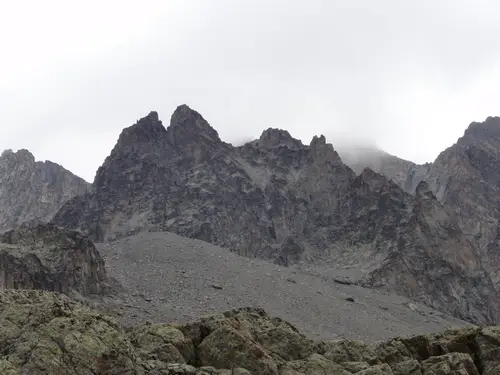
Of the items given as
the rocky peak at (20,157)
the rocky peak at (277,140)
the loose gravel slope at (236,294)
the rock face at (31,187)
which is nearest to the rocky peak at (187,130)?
the rocky peak at (277,140)

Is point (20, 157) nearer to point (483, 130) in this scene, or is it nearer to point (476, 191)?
point (476, 191)

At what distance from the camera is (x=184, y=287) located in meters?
77.5

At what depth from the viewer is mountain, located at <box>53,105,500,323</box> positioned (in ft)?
379

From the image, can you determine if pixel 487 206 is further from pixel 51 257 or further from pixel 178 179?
pixel 51 257

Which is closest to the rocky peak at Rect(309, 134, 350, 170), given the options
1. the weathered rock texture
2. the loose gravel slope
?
the weathered rock texture

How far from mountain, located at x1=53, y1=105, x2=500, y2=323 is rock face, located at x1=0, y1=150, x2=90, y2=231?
31.0 meters

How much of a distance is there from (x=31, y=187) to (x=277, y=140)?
63.2 metres

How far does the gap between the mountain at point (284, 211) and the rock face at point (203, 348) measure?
3218 inches

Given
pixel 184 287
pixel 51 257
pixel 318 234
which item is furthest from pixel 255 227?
pixel 51 257

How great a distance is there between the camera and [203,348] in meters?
24.0

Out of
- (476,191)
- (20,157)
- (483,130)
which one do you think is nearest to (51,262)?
(20,157)

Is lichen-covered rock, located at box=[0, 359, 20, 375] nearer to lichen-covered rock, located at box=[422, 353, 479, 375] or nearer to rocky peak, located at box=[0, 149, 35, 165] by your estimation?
lichen-covered rock, located at box=[422, 353, 479, 375]

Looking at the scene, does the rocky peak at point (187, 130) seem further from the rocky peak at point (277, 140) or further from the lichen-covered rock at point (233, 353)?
the lichen-covered rock at point (233, 353)

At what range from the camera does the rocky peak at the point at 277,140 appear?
157000 millimetres
